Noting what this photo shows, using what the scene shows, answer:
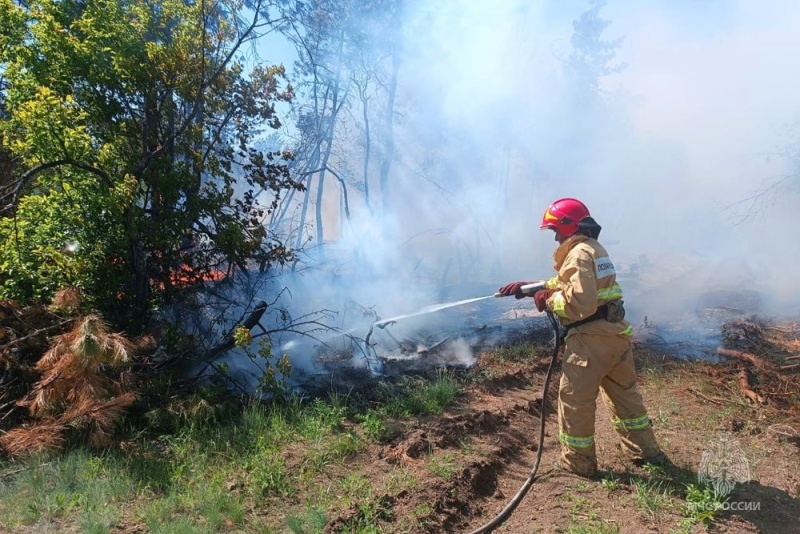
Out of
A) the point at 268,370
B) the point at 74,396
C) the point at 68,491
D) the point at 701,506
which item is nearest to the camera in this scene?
the point at 701,506

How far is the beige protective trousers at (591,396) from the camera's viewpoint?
3.50m

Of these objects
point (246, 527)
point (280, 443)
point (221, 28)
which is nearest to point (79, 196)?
point (221, 28)

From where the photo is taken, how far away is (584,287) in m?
3.38

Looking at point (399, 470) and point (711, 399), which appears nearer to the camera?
point (399, 470)

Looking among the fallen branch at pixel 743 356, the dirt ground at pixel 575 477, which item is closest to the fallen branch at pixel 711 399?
the dirt ground at pixel 575 477

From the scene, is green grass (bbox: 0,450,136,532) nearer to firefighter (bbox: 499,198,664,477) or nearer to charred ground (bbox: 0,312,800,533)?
charred ground (bbox: 0,312,800,533)

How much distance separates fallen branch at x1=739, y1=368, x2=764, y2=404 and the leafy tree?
5370 millimetres

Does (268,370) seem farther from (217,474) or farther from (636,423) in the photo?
(636,423)

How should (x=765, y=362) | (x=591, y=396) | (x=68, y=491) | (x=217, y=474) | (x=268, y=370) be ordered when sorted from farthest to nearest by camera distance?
(x=765, y=362), (x=268, y=370), (x=591, y=396), (x=217, y=474), (x=68, y=491)

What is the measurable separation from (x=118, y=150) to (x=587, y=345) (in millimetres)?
4646

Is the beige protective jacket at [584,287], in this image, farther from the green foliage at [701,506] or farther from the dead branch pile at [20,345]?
the dead branch pile at [20,345]

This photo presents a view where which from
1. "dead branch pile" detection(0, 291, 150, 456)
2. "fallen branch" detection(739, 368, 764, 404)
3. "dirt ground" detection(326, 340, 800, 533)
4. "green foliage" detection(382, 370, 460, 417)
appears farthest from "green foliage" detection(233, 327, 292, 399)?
"fallen branch" detection(739, 368, 764, 404)

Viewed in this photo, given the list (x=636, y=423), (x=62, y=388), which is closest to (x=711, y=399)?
(x=636, y=423)

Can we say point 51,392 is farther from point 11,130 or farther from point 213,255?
point 11,130
